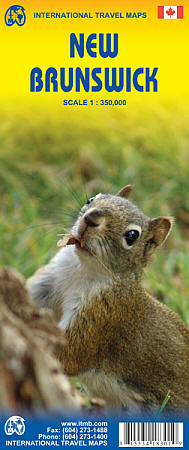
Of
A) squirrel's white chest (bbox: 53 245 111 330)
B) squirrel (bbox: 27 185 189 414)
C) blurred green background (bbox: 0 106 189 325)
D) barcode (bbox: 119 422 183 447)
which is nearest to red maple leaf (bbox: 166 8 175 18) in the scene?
squirrel (bbox: 27 185 189 414)

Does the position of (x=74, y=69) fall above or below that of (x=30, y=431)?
above

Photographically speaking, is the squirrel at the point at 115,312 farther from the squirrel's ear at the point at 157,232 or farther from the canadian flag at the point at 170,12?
the canadian flag at the point at 170,12

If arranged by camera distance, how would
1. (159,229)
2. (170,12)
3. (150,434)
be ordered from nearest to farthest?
(150,434), (170,12), (159,229)

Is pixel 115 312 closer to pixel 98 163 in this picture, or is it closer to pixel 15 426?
pixel 15 426

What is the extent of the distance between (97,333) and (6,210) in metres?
3.19

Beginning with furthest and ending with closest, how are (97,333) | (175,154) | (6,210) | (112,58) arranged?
(175,154), (6,210), (97,333), (112,58)

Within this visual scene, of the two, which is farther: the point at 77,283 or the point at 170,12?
the point at 77,283

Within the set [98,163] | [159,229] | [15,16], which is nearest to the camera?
[15,16]

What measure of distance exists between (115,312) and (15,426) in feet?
5.19

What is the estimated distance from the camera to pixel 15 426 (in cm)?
265

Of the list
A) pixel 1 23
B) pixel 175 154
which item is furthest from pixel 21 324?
pixel 175 154

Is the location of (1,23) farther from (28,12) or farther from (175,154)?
(175,154)

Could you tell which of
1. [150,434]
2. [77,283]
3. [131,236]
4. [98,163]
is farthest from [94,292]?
[98,163]

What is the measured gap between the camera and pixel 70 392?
2533mm
